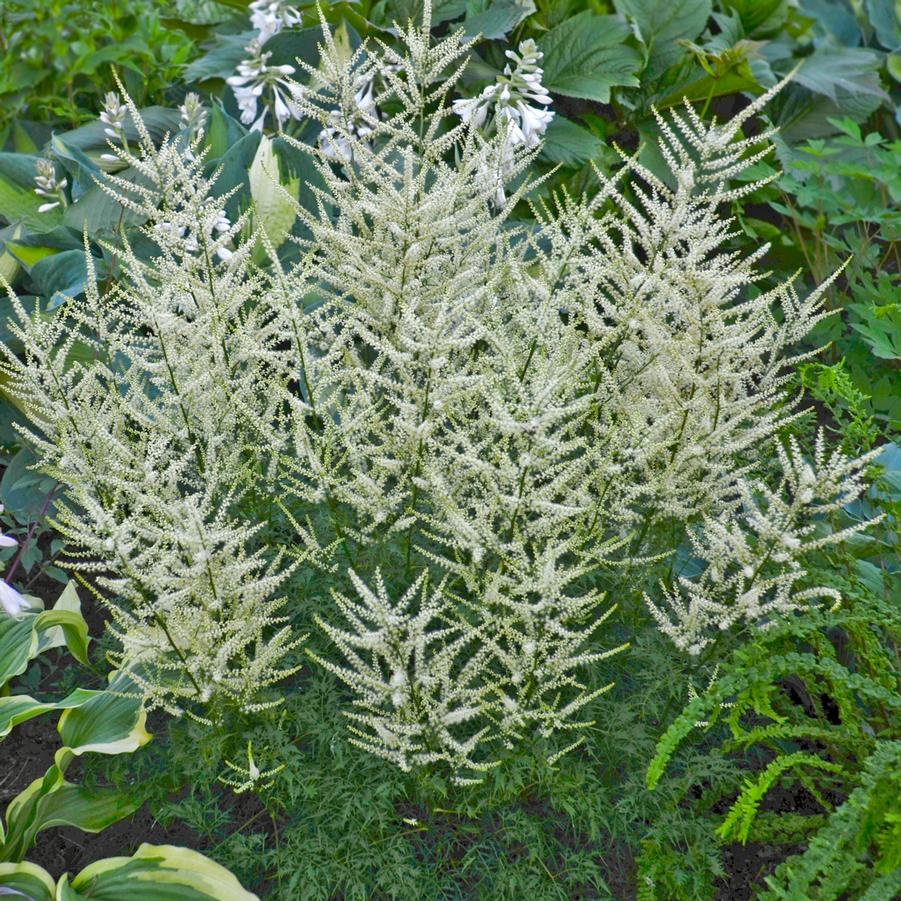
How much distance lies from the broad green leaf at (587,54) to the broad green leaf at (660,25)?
0.43ft

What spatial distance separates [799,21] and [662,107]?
5.56 feet

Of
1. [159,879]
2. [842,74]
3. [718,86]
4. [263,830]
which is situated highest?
[718,86]

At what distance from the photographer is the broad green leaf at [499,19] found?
405 cm

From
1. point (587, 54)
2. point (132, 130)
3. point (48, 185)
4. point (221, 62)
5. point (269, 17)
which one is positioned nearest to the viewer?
point (48, 185)

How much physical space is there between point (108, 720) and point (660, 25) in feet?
11.9

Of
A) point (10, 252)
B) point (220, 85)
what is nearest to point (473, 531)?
point (10, 252)

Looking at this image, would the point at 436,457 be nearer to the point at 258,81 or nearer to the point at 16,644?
the point at 16,644

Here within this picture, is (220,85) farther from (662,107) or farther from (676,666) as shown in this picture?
(676,666)

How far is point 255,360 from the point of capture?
253 centimetres

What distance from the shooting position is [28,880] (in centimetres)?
229

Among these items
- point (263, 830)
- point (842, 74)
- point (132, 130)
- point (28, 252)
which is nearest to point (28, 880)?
point (263, 830)

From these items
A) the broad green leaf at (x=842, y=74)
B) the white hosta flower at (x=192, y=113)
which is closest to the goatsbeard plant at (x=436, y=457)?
the white hosta flower at (x=192, y=113)

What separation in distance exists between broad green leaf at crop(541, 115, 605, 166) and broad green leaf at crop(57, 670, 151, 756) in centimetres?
268

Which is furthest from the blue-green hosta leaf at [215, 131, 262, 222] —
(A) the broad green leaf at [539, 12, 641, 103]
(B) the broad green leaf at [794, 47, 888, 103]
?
(B) the broad green leaf at [794, 47, 888, 103]
